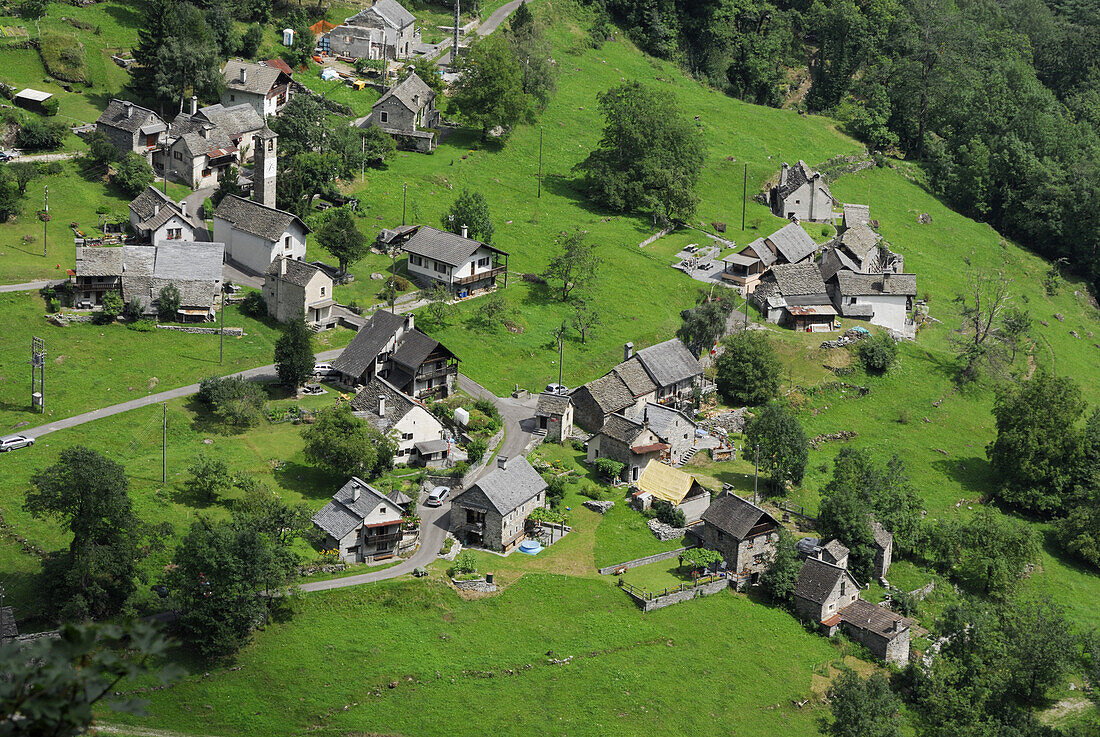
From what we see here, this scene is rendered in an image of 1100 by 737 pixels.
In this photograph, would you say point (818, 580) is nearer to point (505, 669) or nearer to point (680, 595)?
point (680, 595)

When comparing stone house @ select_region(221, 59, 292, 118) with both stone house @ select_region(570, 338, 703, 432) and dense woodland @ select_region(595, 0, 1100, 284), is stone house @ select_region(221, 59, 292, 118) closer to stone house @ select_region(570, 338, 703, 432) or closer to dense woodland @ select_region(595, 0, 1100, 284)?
stone house @ select_region(570, 338, 703, 432)

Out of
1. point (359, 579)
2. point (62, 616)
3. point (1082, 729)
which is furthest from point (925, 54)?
point (62, 616)

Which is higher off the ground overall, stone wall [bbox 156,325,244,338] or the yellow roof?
stone wall [bbox 156,325,244,338]

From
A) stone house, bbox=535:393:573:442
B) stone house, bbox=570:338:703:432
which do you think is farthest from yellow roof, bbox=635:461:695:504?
stone house, bbox=535:393:573:442

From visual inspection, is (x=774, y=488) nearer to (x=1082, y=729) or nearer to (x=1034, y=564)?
(x=1034, y=564)


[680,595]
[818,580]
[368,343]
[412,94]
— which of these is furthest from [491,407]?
[412,94]

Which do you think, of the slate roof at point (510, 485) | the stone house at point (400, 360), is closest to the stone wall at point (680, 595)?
the slate roof at point (510, 485)

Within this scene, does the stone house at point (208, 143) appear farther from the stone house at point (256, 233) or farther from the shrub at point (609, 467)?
the shrub at point (609, 467)
